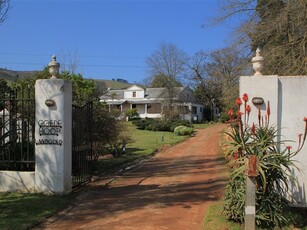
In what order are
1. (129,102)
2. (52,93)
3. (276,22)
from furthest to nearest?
(129,102) < (276,22) < (52,93)

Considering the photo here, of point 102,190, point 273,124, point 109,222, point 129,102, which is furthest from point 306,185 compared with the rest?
point 129,102

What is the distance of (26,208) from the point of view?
26.6ft

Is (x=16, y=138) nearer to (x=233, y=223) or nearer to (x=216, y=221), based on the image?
(x=216, y=221)

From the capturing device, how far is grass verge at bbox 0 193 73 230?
7.12 m

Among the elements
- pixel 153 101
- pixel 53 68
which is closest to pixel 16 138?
pixel 53 68

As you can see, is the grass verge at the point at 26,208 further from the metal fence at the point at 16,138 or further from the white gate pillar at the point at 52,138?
the metal fence at the point at 16,138

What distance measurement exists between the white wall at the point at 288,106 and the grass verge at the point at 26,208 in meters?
4.54

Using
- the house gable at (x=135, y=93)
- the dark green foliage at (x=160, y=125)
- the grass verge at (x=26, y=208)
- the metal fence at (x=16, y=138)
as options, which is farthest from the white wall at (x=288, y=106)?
the house gable at (x=135, y=93)

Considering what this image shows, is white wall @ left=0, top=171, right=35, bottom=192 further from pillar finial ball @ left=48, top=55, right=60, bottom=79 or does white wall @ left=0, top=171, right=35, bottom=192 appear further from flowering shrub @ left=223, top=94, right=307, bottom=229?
flowering shrub @ left=223, top=94, right=307, bottom=229

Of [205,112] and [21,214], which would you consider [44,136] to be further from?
[205,112]

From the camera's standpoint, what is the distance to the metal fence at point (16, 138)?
10102mm

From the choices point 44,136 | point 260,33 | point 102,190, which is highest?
point 260,33

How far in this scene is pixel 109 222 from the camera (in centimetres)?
728

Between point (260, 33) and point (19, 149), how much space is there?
32.0ft
